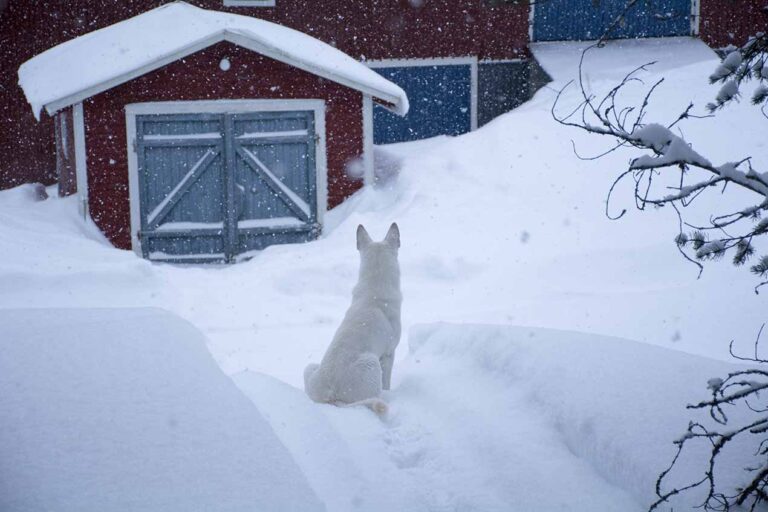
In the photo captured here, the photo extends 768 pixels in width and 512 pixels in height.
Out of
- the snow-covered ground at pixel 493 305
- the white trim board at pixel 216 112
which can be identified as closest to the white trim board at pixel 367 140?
the snow-covered ground at pixel 493 305

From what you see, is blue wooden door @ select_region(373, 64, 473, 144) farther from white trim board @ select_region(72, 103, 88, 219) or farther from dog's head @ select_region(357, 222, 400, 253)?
dog's head @ select_region(357, 222, 400, 253)

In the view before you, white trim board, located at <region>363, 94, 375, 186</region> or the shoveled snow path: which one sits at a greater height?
white trim board, located at <region>363, 94, 375, 186</region>

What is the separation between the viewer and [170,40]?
1255 cm

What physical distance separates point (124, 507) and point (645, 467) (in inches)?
93.8

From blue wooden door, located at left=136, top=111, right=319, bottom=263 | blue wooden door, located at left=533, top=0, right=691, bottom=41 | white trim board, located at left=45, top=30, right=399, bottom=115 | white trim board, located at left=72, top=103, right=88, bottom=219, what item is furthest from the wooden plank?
blue wooden door, located at left=533, top=0, right=691, bottom=41

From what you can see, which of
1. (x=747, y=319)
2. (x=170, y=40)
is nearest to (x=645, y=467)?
(x=747, y=319)

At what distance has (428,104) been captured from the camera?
18094 millimetres

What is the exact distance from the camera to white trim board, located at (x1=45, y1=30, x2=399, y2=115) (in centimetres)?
1162

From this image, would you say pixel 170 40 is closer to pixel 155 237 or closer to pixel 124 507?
pixel 155 237

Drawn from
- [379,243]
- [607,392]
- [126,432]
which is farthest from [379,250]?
[126,432]

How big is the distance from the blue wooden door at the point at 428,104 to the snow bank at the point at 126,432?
1397 centimetres

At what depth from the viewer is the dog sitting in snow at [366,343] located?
5184 mm

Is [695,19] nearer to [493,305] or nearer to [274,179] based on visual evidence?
[274,179]

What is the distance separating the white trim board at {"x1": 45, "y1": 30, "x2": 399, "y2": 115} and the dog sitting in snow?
679 cm
